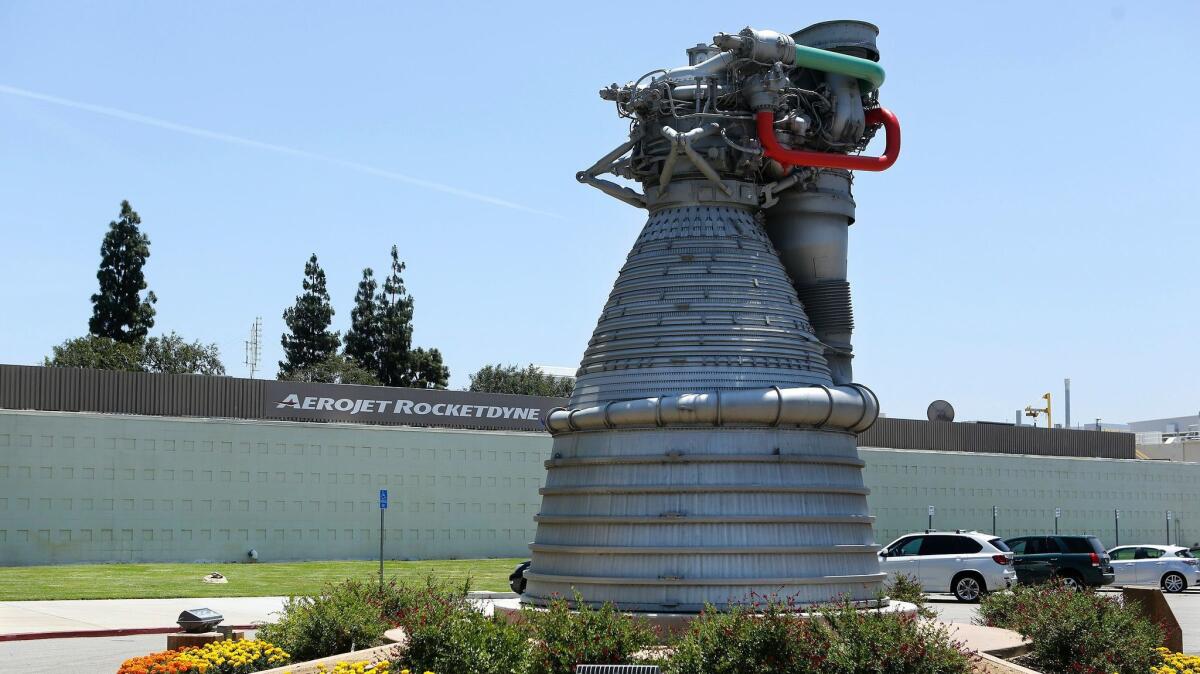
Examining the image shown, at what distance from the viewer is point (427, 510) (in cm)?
4697

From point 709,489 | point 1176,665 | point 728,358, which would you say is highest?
point 728,358

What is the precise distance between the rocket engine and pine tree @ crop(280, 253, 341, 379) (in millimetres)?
73056

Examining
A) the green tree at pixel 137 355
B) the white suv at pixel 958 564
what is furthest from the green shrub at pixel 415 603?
the green tree at pixel 137 355

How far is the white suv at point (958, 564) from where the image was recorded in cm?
3042

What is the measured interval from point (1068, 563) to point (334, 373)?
5920 centimetres

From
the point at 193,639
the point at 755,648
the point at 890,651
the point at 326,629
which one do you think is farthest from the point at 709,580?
the point at 193,639

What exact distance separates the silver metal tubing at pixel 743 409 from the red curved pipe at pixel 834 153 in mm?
2945

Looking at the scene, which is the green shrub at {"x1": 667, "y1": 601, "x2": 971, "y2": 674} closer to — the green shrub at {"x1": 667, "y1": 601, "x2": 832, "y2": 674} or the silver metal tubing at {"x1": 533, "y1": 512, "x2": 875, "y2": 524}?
the green shrub at {"x1": 667, "y1": 601, "x2": 832, "y2": 674}

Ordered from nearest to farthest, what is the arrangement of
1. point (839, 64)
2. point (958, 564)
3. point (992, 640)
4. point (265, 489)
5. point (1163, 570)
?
point (992, 640)
point (839, 64)
point (958, 564)
point (1163, 570)
point (265, 489)

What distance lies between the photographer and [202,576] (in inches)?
1438

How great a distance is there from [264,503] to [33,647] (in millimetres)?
23527

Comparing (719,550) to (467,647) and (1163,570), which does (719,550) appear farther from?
(1163,570)

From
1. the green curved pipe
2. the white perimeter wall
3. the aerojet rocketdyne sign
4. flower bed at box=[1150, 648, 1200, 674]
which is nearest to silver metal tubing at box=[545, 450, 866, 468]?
flower bed at box=[1150, 648, 1200, 674]

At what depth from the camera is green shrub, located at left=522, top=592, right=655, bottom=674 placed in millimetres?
12977
